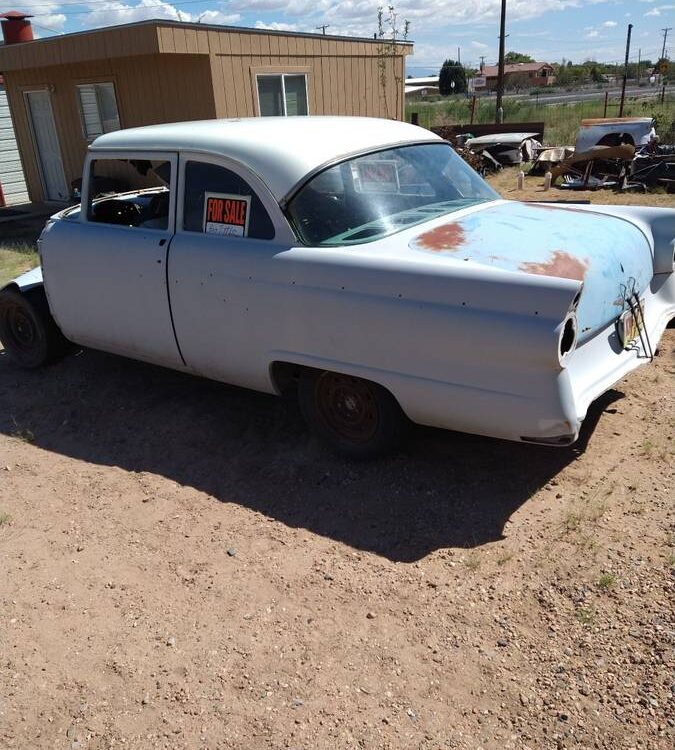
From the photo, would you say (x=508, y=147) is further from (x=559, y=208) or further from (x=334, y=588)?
(x=334, y=588)

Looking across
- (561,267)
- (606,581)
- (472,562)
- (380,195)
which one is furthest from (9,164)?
(606,581)

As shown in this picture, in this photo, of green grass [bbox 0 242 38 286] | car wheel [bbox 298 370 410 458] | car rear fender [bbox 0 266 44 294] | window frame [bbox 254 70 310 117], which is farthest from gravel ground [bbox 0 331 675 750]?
window frame [bbox 254 70 310 117]

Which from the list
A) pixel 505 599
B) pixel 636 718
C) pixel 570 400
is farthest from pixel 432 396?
pixel 636 718

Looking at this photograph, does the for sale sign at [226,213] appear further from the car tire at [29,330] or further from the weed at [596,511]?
the weed at [596,511]

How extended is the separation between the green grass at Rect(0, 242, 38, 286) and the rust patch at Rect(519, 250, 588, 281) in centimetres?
726

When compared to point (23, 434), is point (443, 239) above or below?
above

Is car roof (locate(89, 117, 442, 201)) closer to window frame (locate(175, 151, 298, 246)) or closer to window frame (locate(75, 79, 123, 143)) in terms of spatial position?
window frame (locate(175, 151, 298, 246))

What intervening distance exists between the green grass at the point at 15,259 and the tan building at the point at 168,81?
3274 mm

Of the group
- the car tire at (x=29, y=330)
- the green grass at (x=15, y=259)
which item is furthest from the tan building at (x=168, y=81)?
the car tire at (x=29, y=330)

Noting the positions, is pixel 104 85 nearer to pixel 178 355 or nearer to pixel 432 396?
pixel 178 355

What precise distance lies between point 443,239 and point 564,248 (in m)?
0.59

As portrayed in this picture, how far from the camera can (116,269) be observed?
15.2 ft

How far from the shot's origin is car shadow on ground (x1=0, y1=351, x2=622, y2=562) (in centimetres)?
356

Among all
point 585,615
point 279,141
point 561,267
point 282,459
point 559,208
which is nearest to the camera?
point 585,615
